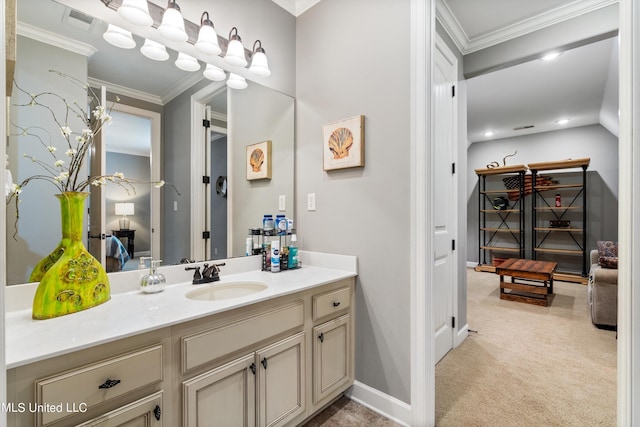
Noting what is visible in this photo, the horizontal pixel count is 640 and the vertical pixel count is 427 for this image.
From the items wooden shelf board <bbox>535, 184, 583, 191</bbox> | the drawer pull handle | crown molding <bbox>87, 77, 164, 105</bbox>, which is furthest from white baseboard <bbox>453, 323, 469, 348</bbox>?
wooden shelf board <bbox>535, 184, 583, 191</bbox>

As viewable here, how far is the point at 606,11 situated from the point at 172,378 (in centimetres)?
362

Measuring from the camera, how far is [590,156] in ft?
17.5

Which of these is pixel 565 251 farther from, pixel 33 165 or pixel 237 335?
pixel 33 165

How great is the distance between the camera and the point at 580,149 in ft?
17.8

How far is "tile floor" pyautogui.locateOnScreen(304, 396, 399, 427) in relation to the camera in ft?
5.29

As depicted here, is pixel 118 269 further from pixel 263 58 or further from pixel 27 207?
pixel 263 58

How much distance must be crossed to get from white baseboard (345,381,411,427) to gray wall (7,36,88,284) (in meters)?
1.79

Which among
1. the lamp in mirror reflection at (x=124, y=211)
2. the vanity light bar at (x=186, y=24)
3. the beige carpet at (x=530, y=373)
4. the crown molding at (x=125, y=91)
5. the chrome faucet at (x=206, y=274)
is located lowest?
the beige carpet at (x=530, y=373)

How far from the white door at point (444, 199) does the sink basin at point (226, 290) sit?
1449 millimetres

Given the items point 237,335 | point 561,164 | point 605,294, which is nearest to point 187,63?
point 237,335

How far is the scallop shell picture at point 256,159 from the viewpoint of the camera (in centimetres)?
205

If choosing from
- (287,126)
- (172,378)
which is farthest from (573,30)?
(172,378)

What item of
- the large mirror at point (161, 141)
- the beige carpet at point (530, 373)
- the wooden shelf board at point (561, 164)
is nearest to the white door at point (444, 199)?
the beige carpet at point (530, 373)

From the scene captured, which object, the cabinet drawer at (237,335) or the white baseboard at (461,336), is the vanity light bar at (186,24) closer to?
the cabinet drawer at (237,335)
